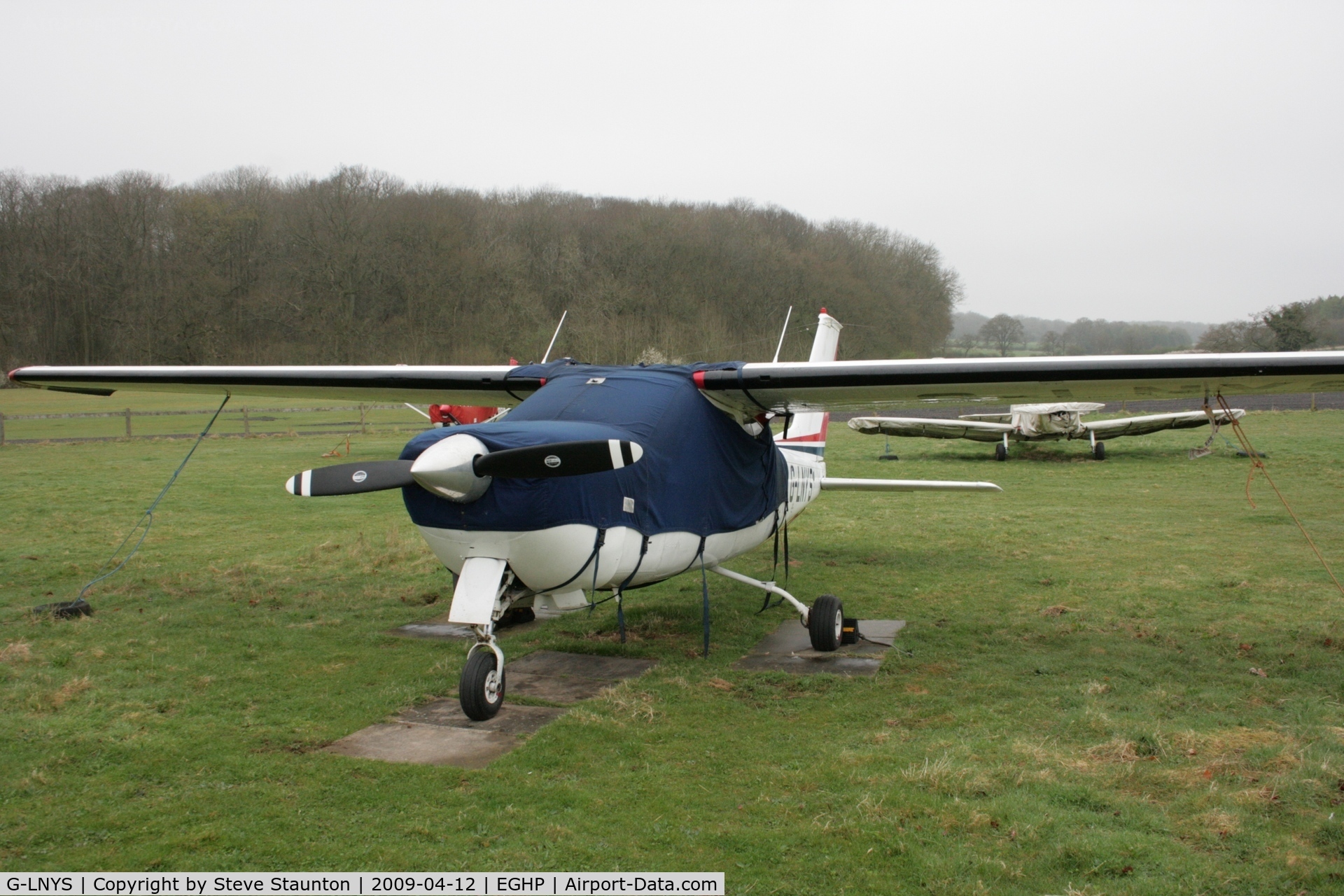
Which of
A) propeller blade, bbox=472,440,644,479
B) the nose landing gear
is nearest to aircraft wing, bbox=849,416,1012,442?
the nose landing gear

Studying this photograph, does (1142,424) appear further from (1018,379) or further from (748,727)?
(748,727)

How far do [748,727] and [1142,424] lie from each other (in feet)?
66.2

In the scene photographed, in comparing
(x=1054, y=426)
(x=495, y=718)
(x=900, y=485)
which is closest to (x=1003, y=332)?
(x=1054, y=426)

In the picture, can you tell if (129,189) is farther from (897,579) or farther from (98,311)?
(897,579)

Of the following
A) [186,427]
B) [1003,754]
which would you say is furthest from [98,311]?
[1003,754]

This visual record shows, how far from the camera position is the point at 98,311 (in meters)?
49.7

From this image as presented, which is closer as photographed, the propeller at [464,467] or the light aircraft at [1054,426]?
the propeller at [464,467]

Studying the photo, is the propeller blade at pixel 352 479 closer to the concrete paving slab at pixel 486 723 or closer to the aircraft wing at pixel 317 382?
the concrete paving slab at pixel 486 723

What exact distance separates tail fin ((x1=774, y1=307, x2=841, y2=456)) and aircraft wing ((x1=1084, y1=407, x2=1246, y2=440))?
14.5 m

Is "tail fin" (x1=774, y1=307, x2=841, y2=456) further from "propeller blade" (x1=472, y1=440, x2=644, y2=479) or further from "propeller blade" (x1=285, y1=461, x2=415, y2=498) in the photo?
"propeller blade" (x1=285, y1=461, x2=415, y2=498)

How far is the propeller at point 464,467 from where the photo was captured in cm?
501

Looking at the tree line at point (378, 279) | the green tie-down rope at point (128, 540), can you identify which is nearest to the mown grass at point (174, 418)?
the tree line at point (378, 279)

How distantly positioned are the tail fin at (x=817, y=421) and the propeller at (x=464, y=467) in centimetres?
512

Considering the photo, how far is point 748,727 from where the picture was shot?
5.65 m
